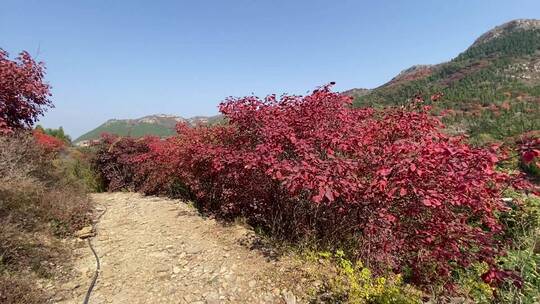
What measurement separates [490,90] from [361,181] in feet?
143

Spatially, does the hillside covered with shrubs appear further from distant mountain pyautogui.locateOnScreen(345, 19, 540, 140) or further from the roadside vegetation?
distant mountain pyautogui.locateOnScreen(345, 19, 540, 140)

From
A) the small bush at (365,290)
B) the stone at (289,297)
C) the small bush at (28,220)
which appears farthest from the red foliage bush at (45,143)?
the small bush at (365,290)

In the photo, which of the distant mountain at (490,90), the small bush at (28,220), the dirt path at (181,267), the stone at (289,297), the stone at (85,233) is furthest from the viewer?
the distant mountain at (490,90)

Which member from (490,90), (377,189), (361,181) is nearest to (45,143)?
(361,181)

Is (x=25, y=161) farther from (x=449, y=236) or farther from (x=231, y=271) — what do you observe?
(x=449, y=236)

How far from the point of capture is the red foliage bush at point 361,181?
3.08m

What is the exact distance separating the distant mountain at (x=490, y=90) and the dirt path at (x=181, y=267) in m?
9.99

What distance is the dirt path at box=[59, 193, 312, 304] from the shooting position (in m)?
3.61

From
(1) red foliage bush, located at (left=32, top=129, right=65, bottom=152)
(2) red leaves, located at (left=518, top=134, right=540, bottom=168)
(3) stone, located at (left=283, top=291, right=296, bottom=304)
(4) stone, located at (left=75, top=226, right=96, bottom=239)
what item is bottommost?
(3) stone, located at (left=283, top=291, right=296, bottom=304)

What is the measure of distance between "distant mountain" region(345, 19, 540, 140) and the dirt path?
9986 mm

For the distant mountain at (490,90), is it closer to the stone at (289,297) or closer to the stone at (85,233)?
the stone at (289,297)

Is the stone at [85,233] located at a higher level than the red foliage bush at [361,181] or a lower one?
lower

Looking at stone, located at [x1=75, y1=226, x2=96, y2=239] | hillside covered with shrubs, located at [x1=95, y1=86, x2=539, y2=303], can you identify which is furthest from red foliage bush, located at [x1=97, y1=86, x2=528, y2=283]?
stone, located at [x1=75, y1=226, x2=96, y2=239]

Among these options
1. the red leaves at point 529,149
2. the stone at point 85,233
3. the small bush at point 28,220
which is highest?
the red leaves at point 529,149
